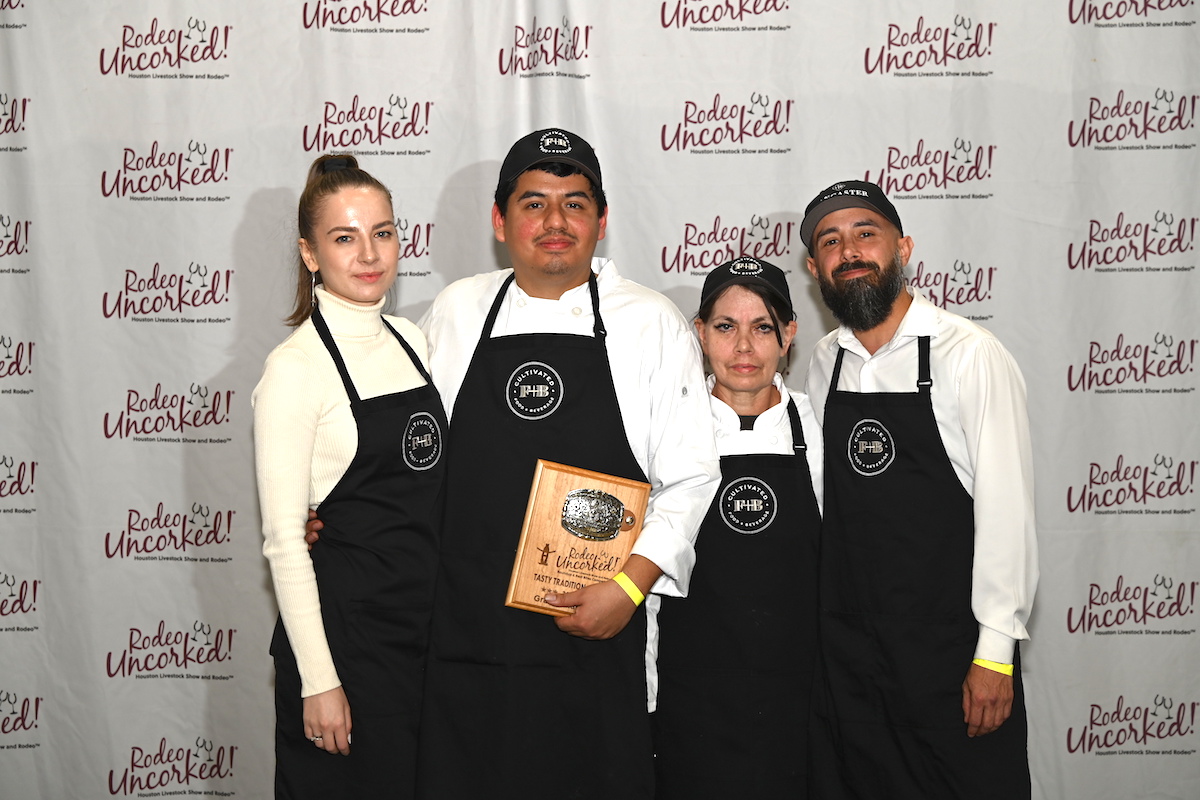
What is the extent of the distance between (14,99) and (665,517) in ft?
9.51

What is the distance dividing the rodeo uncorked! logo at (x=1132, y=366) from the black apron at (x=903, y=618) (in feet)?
4.34

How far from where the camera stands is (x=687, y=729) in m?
2.30

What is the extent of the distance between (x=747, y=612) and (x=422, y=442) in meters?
0.92

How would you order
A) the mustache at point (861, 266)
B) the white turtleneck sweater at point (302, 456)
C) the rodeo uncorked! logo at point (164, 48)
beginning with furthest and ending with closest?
the rodeo uncorked! logo at point (164, 48) < the mustache at point (861, 266) < the white turtleneck sweater at point (302, 456)

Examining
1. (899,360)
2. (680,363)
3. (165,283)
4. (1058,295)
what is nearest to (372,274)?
(680,363)

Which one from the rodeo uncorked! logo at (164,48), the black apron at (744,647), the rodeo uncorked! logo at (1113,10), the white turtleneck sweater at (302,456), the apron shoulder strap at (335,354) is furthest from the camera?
the rodeo uncorked! logo at (164,48)

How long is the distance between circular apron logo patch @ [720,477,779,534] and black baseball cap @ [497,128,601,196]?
860mm

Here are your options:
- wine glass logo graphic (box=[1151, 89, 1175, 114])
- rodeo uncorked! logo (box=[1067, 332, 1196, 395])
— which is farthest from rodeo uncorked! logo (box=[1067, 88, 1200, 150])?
rodeo uncorked! logo (box=[1067, 332, 1196, 395])

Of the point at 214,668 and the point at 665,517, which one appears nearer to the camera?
the point at 665,517

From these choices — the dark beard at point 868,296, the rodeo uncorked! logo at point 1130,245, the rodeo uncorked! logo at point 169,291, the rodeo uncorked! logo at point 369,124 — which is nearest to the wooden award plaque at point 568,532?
the dark beard at point 868,296

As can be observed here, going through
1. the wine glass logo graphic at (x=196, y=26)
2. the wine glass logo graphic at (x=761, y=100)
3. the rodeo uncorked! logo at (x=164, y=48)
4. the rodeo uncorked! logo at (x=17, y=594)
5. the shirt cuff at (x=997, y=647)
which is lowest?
the rodeo uncorked! logo at (x=17, y=594)

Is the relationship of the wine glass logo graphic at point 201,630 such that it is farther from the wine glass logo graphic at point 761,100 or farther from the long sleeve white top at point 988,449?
the wine glass logo graphic at point 761,100

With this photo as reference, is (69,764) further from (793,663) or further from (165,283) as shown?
(793,663)

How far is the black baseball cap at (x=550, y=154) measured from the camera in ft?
7.51
